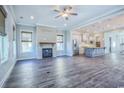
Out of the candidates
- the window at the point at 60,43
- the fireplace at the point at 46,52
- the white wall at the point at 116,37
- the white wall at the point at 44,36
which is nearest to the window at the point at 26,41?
the white wall at the point at 44,36

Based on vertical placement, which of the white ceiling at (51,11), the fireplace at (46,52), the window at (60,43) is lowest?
the fireplace at (46,52)

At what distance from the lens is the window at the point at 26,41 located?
331 inches

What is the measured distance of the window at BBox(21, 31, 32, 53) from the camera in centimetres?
841

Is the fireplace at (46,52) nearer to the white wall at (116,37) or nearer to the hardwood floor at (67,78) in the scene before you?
the hardwood floor at (67,78)

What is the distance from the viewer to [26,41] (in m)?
8.60

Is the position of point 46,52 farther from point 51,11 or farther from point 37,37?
point 51,11

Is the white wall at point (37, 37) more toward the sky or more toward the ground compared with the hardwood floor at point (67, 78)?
more toward the sky

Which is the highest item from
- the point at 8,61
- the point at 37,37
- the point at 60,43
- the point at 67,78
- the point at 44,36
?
the point at 44,36

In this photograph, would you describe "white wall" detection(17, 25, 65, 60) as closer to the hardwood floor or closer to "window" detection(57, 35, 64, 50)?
"window" detection(57, 35, 64, 50)

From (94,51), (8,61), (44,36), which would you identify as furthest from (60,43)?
(8,61)

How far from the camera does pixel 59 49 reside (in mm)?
10844

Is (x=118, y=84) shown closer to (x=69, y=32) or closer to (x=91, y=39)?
(x=69, y=32)

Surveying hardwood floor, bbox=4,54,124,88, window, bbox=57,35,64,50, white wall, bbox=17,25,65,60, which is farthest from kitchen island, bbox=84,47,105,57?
hardwood floor, bbox=4,54,124,88

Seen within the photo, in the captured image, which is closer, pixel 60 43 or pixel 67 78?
pixel 67 78
